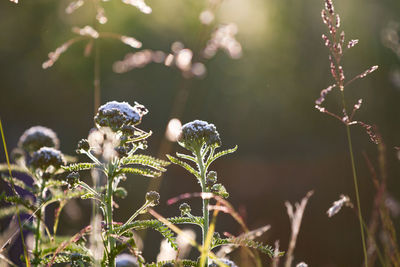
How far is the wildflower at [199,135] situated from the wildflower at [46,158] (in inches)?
28.3

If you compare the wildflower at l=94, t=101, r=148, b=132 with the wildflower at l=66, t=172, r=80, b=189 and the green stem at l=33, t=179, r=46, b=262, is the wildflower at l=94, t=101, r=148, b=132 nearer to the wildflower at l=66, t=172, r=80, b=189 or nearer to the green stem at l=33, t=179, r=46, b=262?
the wildflower at l=66, t=172, r=80, b=189

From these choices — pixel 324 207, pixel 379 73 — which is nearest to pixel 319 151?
pixel 324 207

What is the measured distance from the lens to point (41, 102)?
1284 centimetres

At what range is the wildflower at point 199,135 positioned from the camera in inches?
95.9

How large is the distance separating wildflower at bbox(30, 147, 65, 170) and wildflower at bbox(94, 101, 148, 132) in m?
0.31

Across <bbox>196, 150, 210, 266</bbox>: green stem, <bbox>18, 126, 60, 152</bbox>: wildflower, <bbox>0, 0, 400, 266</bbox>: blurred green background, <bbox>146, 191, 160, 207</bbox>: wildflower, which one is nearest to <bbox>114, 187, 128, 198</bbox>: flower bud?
<bbox>146, 191, 160, 207</bbox>: wildflower

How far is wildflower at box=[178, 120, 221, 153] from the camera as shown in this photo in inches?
95.9

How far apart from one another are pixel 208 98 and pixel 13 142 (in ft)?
17.7

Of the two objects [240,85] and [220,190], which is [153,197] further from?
[240,85]

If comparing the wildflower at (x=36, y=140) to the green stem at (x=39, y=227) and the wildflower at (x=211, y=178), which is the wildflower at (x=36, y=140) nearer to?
the green stem at (x=39, y=227)

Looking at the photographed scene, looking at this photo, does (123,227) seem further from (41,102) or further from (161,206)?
(41,102)

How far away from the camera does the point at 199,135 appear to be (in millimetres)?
2443

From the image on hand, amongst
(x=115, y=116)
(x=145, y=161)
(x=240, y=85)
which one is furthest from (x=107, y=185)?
(x=240, y=85)

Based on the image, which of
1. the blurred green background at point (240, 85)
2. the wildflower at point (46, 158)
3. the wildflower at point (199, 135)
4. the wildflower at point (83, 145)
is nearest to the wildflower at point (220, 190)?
the wildflower at point (199, 135)
